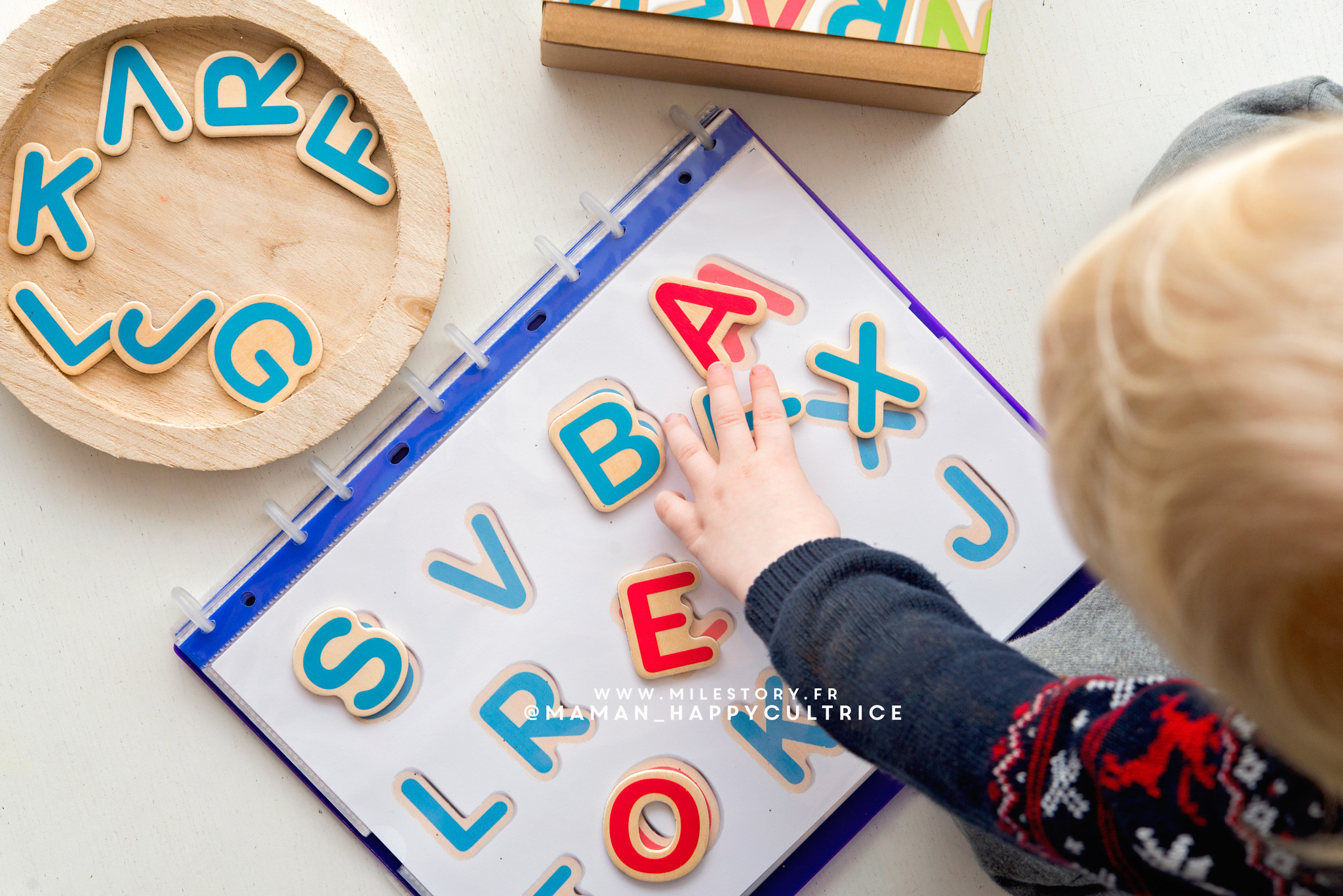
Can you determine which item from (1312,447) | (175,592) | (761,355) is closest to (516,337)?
(761,355)

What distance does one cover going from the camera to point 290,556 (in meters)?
0.50

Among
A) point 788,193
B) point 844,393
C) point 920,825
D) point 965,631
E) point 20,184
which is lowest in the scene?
point 920,825

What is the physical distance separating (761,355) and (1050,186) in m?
0.22

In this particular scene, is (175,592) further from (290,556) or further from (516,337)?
(516,337)

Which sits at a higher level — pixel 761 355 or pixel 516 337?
pixel 516 337

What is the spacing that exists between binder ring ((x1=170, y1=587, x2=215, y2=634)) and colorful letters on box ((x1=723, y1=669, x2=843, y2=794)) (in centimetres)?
31

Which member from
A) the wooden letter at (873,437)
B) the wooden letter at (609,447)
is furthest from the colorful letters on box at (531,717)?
the wooden letter at (873,437)

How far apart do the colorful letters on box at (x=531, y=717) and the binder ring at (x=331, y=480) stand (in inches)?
5.6

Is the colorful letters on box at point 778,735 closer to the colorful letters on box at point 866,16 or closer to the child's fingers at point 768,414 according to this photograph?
the child's fingers at point 768,414

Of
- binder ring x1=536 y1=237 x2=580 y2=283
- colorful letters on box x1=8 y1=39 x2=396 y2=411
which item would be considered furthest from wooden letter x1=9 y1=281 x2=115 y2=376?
binder ring x1=536 y1=237 x2=580 y2=283

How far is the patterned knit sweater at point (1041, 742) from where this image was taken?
0.30 metres

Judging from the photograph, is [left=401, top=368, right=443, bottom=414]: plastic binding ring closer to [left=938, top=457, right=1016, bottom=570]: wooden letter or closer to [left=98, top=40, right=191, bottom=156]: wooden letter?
[left=98, top=40, right=191, bottom=156]: wooden letter

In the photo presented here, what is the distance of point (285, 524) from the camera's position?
0.50 m

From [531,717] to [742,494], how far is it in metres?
0.19
